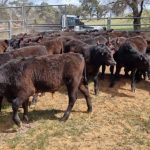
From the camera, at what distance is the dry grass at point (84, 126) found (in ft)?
19.8

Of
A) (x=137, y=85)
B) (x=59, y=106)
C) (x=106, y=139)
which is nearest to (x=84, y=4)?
(x=137, y=85)

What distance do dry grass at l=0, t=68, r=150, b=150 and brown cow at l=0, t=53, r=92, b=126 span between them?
1.09 ft

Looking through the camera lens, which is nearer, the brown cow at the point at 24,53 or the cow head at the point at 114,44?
the brown cow at the point at 24,53

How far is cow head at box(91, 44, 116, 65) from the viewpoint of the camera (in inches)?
345

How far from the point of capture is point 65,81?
6.98 meters

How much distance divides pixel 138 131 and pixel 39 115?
209 centimetres

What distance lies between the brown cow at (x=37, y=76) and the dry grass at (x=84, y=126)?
0.33m

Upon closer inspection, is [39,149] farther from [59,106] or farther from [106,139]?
[59,106]

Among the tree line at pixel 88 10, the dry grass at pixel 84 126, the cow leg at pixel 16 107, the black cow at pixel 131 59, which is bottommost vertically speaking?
the dry grass at pixel 84 126

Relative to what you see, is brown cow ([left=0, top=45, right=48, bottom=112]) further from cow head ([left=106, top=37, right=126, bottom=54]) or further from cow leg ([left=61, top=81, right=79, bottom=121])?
cow head ([left=106, top=37, right=126, bottom=54])

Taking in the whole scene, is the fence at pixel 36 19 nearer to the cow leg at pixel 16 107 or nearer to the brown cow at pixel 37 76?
the brown cow at pixel 37 76

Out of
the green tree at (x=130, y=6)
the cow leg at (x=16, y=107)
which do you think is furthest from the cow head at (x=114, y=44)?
the green tree at (x=130, y=6)

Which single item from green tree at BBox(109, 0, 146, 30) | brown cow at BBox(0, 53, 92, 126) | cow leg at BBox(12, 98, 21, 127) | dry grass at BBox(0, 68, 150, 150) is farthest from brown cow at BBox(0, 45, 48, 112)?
green tree at BBox(109, 0, 146, 30)

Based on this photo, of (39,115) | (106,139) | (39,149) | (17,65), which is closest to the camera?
(39,149)
